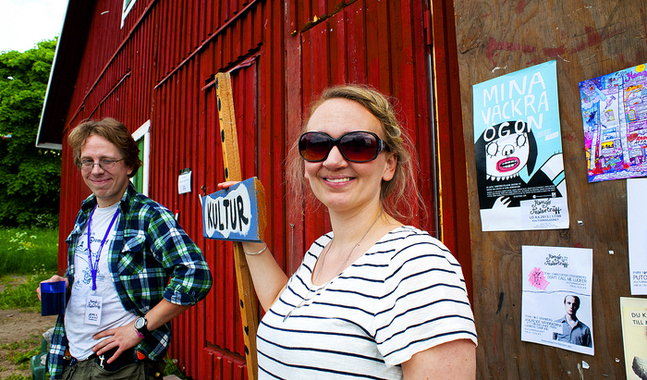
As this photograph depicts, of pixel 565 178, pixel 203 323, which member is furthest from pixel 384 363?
pixel 203 323

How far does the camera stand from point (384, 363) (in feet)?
3.08

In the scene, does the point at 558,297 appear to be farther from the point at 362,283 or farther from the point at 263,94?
the point at 263,94

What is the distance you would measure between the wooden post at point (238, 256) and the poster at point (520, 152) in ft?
3.61

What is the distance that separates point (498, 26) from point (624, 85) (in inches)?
23.2

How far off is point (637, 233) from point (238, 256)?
1.50m

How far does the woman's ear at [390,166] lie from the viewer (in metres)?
1.34

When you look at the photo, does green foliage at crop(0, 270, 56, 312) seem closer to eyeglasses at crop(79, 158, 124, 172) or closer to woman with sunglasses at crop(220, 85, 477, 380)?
eyeglasses at crop(79, 158, 124, 172)

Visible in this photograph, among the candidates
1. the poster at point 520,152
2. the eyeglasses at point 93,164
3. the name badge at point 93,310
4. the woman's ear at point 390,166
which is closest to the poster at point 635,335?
the poster at point 520,152

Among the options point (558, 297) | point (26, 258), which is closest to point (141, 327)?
point (558, 297)

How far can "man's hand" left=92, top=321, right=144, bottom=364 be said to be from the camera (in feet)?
5.94

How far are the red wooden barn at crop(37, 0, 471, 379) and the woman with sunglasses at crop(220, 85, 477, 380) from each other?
2.29 ft

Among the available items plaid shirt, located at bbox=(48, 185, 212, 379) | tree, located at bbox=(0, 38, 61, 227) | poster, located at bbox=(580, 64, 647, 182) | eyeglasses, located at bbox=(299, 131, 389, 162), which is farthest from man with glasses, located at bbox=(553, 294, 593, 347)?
tree, located at bbox=(0, 38, 61, 227)

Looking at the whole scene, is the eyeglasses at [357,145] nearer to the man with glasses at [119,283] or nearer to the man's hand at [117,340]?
the man with glasses at [119,283]

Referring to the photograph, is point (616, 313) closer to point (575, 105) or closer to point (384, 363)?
point (575, 105)
